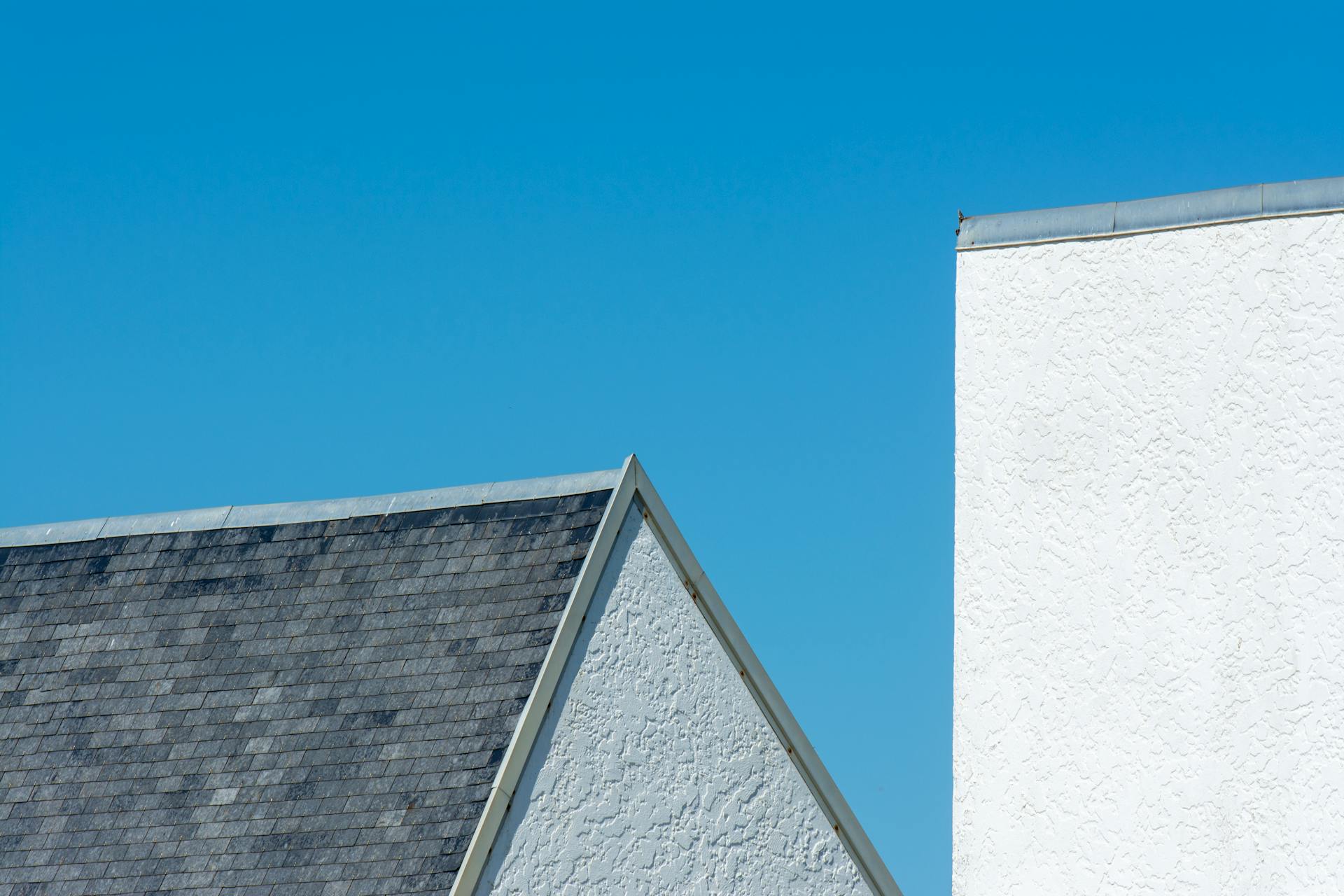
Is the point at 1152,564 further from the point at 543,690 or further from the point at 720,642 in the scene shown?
the point at 543,690

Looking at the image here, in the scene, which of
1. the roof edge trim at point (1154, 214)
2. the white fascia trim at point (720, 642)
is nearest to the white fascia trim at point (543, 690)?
the white fascia trim at point (720, 642)

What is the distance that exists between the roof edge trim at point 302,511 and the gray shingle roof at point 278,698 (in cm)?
8

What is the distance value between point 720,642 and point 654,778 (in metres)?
1.25

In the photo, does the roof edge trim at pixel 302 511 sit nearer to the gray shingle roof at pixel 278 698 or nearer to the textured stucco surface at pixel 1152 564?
the gray shingle roof at pixel 278 698

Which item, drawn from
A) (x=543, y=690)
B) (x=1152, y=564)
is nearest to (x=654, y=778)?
(x=543, y=690)

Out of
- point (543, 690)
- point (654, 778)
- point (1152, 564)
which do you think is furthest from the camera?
point (1152, 564)

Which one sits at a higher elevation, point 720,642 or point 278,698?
point 720,642

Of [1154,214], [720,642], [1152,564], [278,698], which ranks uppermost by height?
[1154,214]

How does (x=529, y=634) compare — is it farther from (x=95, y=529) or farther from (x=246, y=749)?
(x=95, y=529)

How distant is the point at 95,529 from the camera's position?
14.7 m

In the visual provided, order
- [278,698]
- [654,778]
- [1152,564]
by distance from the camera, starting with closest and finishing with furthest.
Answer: [654,778] → [278,698] → [1152,564]

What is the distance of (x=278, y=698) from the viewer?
493 inches

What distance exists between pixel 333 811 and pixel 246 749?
1.03 m

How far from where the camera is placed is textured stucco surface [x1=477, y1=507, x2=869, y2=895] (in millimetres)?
11562
